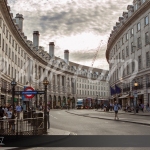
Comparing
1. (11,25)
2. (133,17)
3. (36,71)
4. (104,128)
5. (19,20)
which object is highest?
(19,20)

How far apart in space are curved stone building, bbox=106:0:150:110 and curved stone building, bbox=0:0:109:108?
1875cm

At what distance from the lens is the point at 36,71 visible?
3302 inches

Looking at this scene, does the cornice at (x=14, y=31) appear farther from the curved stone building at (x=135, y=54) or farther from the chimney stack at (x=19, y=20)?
the curved stone building at (x=135, y=54)

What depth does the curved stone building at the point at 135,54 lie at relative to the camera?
4688cm

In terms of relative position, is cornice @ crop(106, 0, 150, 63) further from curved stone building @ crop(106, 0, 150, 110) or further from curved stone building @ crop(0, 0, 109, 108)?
curved stone building @ crop(0, 0, 109, 108)

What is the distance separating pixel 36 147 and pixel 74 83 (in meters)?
112

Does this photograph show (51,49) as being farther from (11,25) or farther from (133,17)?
(133,17)

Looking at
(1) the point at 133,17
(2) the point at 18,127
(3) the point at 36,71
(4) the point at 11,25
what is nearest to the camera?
(2) the point at 18,127

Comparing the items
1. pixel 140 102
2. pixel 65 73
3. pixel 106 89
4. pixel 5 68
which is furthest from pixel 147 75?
pixel 106 89

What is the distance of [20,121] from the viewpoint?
14.2 meters

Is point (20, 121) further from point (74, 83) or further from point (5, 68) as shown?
point (74, 83)

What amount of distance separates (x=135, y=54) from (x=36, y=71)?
39891mm

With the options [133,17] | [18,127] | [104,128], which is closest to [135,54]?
[133,17]

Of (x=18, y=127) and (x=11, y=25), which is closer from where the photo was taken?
(x=18, y=127)
